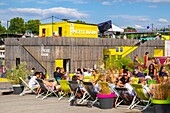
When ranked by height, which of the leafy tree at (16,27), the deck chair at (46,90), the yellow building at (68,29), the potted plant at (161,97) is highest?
the leafy tree at (16,27)

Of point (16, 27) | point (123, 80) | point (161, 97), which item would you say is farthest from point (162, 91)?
point (16, 27)

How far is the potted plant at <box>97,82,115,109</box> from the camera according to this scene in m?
10.4

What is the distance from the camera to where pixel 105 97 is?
10.4 m

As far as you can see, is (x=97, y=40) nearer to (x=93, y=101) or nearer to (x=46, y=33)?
(x=46, y=33)

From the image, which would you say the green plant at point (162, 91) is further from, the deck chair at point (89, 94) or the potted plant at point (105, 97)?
the deck chair at point (89, 94)

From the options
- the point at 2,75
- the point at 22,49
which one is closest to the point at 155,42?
the point at 22,49

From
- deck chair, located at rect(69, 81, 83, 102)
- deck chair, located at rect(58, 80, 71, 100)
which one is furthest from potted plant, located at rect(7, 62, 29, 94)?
deck chair, located at rect(69, 81, 83, 102)

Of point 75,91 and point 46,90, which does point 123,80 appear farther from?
point 46,90

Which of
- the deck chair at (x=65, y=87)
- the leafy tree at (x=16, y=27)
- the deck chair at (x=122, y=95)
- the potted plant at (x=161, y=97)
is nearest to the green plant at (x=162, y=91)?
the potted plant at (x=161, y=97)

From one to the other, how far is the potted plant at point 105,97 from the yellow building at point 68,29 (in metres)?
21.6

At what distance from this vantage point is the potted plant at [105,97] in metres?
10.4

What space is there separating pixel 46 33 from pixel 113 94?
2436cm

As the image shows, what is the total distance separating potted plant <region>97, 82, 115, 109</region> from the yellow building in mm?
21606

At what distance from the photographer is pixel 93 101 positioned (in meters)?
11.3
